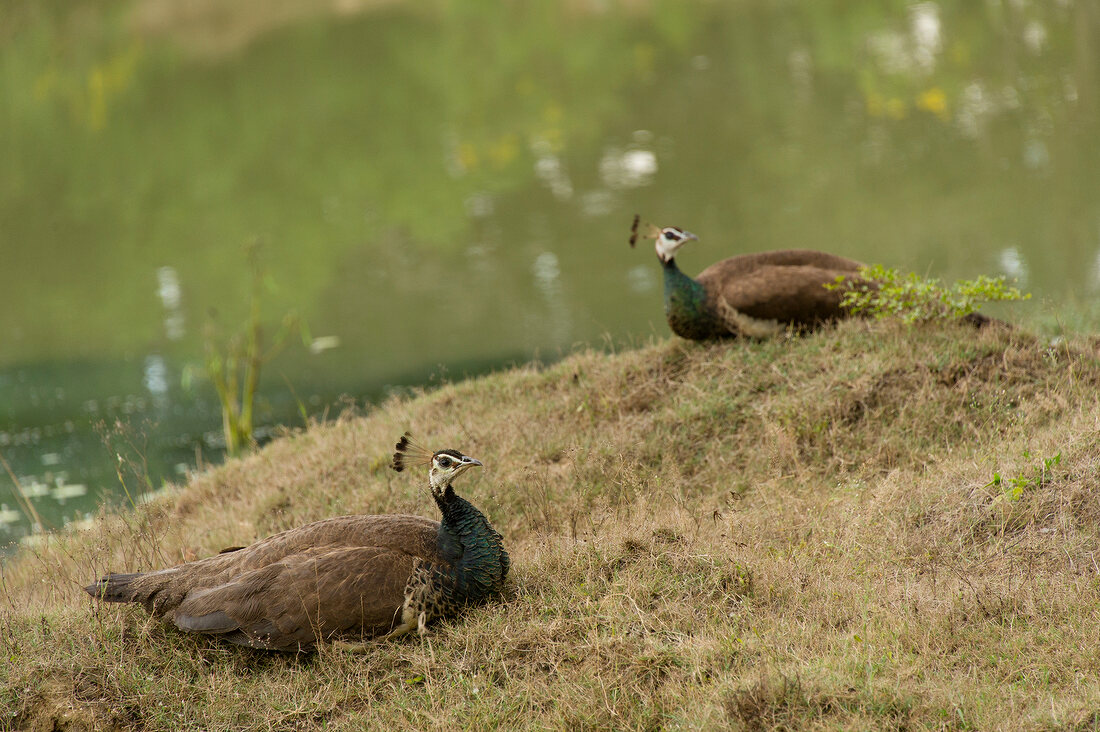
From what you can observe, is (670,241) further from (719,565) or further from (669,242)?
(719,565)

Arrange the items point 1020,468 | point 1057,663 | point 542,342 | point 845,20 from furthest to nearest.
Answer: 1. point 845,20
2. point 542,342
3. point 1020,468
4. point 1057,663

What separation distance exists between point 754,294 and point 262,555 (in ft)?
16.0

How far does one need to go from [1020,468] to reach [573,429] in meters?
3.62

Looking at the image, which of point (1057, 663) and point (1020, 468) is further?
point (1020, 468)

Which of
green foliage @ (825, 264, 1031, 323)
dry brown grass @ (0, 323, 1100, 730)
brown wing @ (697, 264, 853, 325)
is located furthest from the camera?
brown wing @ (697, 264, 853, 325)

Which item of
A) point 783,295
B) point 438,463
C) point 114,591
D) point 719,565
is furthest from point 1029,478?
point 114,591

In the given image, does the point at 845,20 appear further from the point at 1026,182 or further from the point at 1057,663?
the point at 1057,663

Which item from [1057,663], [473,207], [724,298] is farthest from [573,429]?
[473,207]

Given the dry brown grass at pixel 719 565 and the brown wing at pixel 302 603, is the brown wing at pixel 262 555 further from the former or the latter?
the dry brown grass at pixel 719 565

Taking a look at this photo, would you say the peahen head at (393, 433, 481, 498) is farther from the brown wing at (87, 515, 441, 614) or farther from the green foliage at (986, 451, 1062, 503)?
the green foliage at (986, 451, 1062, 503)

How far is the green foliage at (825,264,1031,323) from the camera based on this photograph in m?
8.19

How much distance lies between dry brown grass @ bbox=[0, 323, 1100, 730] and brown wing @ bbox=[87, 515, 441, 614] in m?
0.21

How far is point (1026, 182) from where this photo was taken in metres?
16.8

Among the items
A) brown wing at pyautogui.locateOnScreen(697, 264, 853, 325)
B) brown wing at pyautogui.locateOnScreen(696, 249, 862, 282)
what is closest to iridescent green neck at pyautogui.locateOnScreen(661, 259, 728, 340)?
brown wing at pyautogui.locateOnScreen(697, 264, 853, 325)
